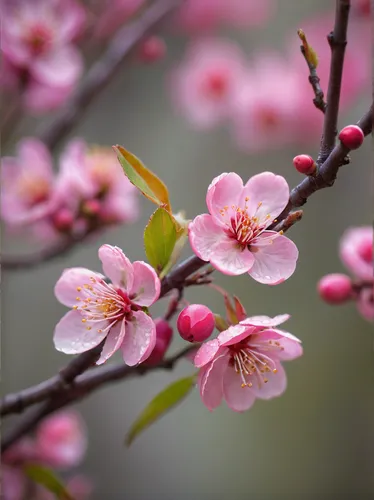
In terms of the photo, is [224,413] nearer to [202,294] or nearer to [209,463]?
[209,463]

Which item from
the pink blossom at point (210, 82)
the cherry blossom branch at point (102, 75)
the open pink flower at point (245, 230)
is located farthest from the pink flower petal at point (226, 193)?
the pink blossom at point (210, 82)

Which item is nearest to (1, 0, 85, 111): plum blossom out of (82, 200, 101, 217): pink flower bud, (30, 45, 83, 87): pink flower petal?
(30, 45, 83, 87): pink flower petal

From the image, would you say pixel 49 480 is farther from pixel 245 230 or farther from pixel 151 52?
pixel 151 52

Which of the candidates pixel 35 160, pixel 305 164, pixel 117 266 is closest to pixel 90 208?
Answer: pixel 35 160

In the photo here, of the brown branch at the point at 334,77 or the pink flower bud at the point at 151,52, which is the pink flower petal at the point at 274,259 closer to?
the brown branch at the point at 334,77

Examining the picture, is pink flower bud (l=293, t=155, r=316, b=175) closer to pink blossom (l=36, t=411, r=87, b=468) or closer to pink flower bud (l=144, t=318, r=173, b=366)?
pink flower bud (l=144, t=318, r=173, b=366)

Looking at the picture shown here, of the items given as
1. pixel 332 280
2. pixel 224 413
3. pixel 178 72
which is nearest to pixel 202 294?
pixel 224 413
